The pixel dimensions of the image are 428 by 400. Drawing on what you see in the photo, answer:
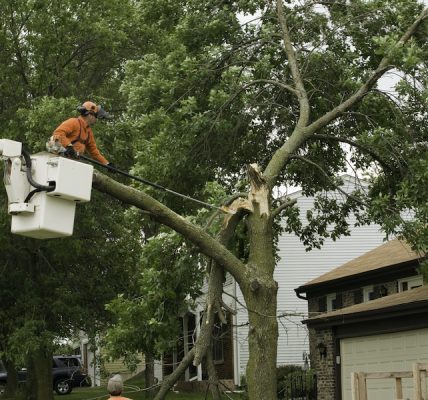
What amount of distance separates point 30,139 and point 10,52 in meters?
4.11

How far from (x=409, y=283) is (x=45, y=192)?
1830 cm

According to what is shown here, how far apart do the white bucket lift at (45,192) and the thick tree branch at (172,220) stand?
1593mm

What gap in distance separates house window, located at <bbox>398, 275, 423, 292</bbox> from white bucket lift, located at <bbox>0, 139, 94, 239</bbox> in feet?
57.1

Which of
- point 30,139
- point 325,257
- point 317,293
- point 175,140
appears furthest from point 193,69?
point 325,257

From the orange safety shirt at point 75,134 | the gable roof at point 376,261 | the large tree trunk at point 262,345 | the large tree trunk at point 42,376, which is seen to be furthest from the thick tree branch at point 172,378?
the large tree trunk at point 42,376

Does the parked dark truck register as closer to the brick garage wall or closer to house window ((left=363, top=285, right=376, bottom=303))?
the brick garage wall

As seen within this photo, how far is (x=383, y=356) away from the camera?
21328 millimetres

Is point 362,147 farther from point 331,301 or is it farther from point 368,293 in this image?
point 331,301

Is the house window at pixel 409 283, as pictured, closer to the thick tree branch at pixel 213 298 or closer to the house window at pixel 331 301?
the house window at pixel 331 301

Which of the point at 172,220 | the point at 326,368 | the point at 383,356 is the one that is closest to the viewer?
the point at 172,220

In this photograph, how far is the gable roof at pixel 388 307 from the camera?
64.8 feet

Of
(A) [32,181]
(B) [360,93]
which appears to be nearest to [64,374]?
(B) [360,93]

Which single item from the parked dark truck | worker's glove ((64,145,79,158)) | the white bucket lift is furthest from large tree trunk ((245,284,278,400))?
the parked dark truck

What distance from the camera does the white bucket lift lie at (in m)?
9.77
